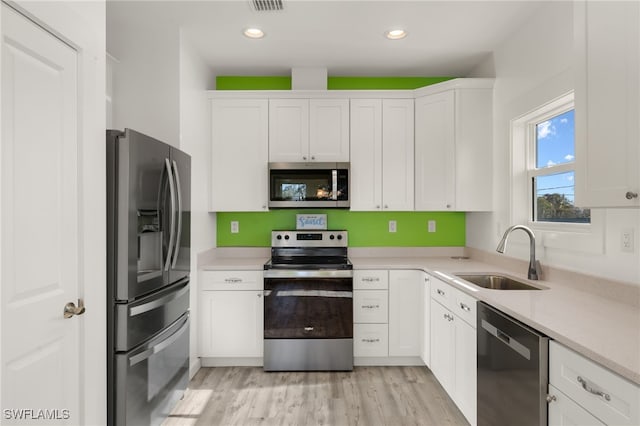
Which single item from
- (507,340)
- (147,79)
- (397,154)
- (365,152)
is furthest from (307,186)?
(507,340)

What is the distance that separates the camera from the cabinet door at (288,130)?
3.21 metres

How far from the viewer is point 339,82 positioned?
3.54 meters

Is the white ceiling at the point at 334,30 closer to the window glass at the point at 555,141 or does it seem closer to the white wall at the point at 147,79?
the white wall at the point at 147,79

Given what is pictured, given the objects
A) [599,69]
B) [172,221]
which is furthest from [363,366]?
[599,69]

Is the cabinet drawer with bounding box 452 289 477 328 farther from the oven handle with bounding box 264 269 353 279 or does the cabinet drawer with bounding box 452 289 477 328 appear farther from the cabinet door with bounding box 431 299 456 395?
the oven handle with bounding box 264 269 353 279

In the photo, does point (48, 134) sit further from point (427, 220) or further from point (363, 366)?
point (427, 220)

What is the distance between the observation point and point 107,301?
1.64 metres

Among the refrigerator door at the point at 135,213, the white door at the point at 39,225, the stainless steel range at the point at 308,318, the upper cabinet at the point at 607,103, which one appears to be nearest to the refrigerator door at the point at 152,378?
the white door at the point at 39,225

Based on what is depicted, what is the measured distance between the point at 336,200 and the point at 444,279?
1.19m

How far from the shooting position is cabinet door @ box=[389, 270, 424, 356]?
298 cm

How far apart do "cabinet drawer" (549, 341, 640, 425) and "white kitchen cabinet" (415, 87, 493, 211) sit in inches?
74.3

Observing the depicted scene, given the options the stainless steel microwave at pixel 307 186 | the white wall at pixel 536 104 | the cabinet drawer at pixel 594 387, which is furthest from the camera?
the stainless steel microwave at pixel 307 186

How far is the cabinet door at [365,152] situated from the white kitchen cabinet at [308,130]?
85mm

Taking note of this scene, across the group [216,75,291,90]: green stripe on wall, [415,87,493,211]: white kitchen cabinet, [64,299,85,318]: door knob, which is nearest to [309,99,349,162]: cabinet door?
[216,75,291,90]: green stripe on wall
